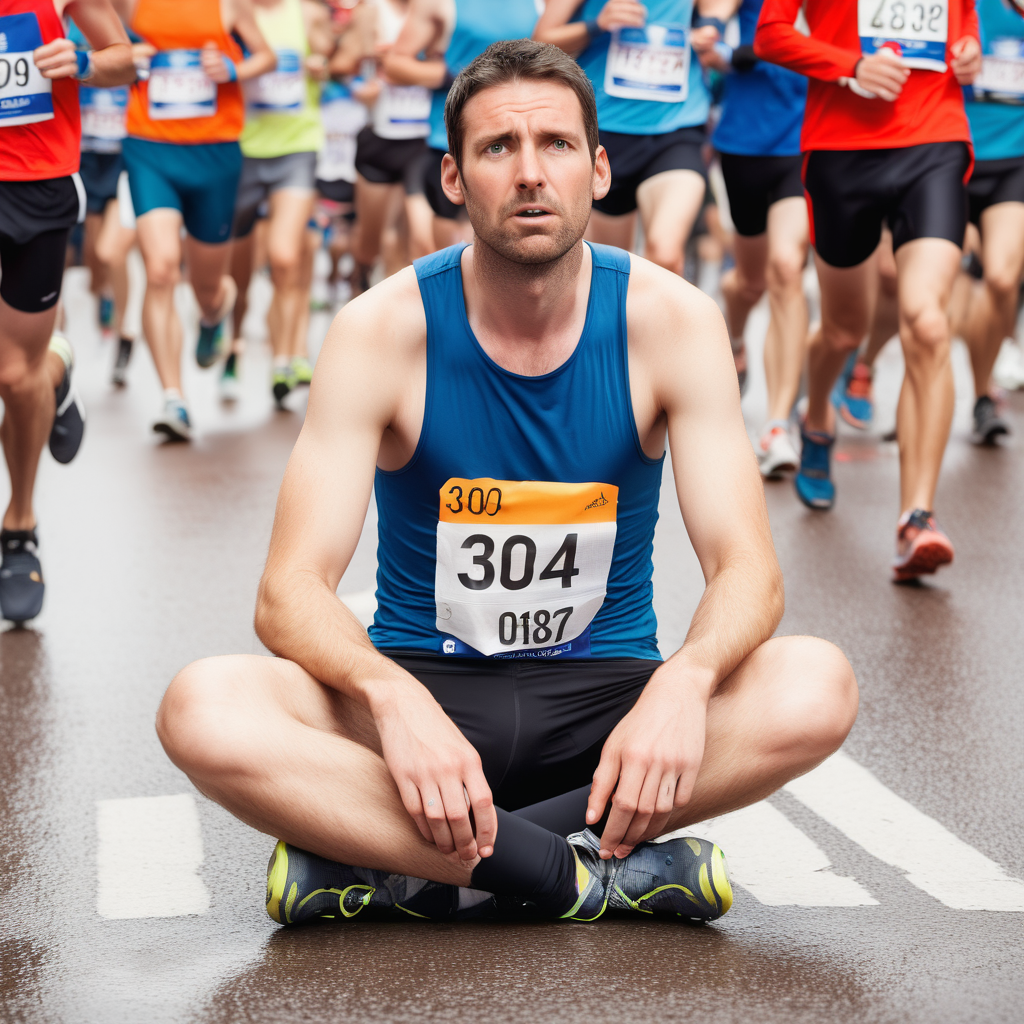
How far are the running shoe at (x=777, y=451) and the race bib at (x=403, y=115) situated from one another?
4.35 metres

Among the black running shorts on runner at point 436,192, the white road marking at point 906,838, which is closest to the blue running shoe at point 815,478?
the white road marking at point 906,838

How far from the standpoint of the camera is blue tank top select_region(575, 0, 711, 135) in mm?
7176

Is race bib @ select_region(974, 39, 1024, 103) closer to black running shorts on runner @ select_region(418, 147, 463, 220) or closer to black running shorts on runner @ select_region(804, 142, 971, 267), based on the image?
black running shorts on runner @ select_region(804, 142, 971, 267)

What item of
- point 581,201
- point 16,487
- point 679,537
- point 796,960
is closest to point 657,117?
point 679,537

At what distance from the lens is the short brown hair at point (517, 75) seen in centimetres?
302

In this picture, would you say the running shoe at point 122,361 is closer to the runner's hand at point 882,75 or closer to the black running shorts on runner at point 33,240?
the black running shorts on runner at point 33,240

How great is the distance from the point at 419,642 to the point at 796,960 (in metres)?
0.90

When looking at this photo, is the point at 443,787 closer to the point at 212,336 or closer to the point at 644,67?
the point at 644,67

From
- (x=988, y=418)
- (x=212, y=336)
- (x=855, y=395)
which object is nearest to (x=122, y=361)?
(x=212, y=336)

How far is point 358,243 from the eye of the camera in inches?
452

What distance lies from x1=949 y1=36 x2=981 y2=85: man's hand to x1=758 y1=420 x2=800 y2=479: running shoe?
1.92m

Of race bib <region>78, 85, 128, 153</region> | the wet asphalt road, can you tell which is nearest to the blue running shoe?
the wet asphalt road

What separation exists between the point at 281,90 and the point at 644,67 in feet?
9.62

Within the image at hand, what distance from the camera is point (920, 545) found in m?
5.34
